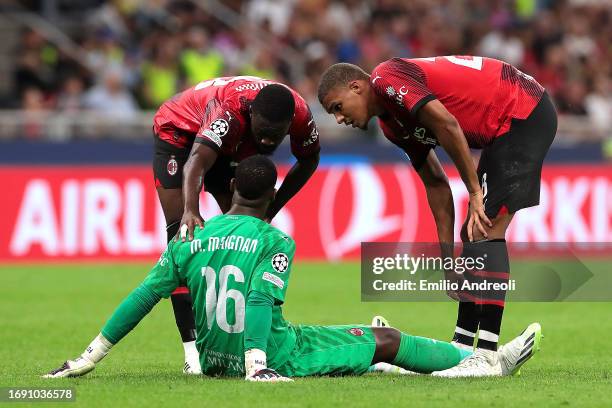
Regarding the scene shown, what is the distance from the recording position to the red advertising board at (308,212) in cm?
1739

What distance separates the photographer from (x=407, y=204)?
17984mm

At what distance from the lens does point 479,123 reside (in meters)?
8.20

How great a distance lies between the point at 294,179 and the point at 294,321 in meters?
2.79

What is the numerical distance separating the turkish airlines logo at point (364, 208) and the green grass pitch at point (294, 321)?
1.82 ft

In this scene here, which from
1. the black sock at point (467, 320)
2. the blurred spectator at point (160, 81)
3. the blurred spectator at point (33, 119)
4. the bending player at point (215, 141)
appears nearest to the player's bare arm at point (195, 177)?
the bending player at point (215, 141)

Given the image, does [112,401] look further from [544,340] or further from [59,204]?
[59,204]

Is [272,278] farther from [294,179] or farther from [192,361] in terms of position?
[294,179]

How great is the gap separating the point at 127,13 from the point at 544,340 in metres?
12.6

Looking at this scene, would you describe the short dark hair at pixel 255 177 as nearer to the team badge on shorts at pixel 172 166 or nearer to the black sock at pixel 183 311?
the black sock at pixel 183 311

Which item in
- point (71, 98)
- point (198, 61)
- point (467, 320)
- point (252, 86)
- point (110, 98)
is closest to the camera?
point (252, 86)

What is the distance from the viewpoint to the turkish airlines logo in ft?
58.5

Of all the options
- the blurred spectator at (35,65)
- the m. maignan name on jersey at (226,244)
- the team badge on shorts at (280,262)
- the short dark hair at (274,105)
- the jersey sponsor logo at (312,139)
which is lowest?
the team badge on shorts at (280,262)

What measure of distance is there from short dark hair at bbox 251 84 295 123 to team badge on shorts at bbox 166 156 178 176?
1.08m

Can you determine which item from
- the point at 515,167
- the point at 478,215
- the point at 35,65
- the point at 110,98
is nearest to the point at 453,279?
the point at 478,215
